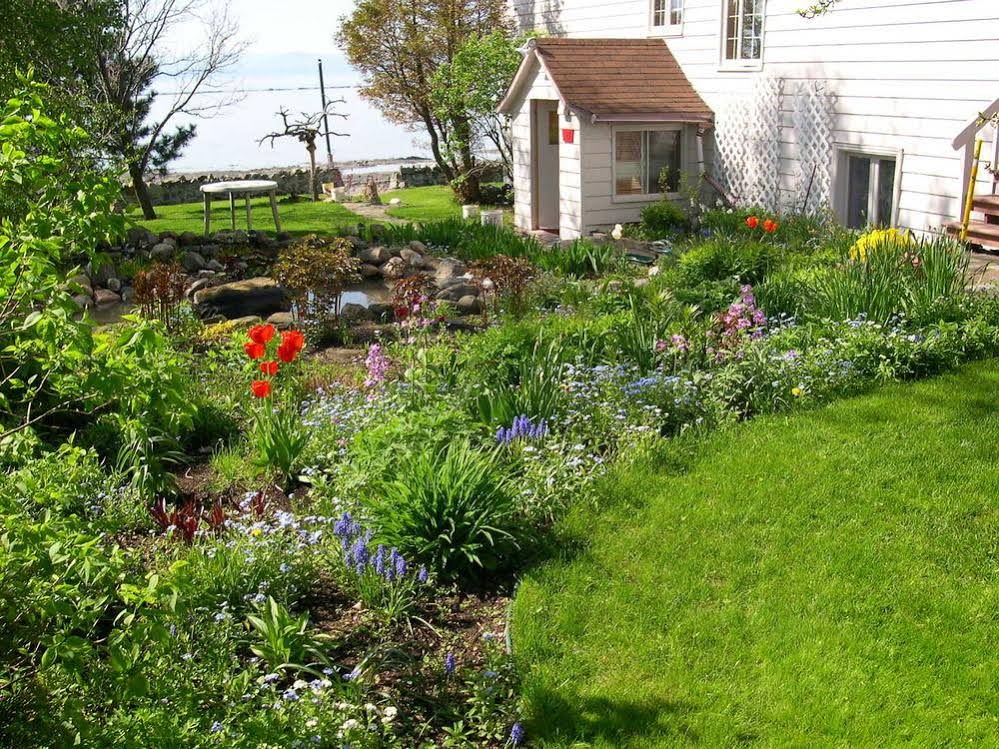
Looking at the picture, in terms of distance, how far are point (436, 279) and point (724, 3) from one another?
617 centimetres

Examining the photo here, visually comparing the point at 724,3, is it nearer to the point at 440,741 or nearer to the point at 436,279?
the point at 436,279

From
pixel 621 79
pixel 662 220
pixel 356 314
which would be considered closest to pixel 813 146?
pixel 662 220

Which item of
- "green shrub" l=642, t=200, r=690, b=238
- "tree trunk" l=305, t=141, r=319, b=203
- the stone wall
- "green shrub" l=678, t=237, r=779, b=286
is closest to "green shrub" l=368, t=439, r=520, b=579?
"green shrub" l=678, t=237, r=779, b=286

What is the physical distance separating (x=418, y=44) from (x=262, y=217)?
15.5 feet

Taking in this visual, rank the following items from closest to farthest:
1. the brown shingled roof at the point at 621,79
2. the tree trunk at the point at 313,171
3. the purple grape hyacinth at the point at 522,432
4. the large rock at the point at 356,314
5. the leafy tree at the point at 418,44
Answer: the purple grape hyacinth at the point at 522,432, the large rock at the point at 356,314, the brown shingled roof at the point at 621,79, the leafy tree at the point at 418,44, the tree trunk at the point at 313,171

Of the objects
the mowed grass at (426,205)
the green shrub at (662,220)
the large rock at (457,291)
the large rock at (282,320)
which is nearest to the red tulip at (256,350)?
the large rock at (282,320)

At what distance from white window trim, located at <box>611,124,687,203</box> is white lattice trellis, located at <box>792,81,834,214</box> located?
2.17 metres

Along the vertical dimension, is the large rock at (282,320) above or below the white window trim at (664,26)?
below

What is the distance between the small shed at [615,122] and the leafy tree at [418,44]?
181 inches

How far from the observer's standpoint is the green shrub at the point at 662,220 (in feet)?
47.2

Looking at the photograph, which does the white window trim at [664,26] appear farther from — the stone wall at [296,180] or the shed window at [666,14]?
the stone wall at [296,180]

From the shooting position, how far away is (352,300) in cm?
1193

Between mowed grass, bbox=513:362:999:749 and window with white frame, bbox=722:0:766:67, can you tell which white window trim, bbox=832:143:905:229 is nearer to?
window with white frame, bbox=722:0:766:67

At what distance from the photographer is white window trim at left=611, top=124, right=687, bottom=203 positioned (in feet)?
48.4
